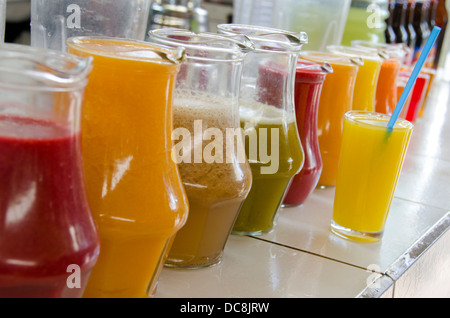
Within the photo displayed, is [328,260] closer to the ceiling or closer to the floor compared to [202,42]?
closer to the floor

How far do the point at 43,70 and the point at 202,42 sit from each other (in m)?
0.26

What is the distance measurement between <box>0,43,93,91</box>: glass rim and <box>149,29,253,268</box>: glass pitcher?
0.20 metres

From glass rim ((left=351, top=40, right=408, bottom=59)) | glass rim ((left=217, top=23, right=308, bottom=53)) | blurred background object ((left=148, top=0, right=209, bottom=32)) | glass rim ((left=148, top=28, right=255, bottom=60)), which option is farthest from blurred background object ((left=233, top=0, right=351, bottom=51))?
blurred background object ((left=148, top=0, right=209, bottom=32))

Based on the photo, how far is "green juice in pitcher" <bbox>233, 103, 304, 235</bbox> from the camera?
2.84 ft

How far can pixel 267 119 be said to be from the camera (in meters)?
0.88

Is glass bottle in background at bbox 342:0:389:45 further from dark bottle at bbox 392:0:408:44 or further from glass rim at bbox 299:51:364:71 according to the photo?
glass rim at bbox 299:51:364:71

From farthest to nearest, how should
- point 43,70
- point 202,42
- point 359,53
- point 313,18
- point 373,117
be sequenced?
point 313,18
point 359,53
point 373,117
point 202,42
point 43,70

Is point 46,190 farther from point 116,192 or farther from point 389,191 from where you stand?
point 389,191

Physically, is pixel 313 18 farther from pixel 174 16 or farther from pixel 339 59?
pixel 174 16

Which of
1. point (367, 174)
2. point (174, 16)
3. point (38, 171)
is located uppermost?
point (38, 171)

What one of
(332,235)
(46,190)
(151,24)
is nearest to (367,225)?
(332,235)

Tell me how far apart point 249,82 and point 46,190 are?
0.42m

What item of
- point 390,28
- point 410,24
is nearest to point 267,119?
point 390,28

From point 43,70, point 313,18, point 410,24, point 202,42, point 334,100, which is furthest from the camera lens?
point 410,24
